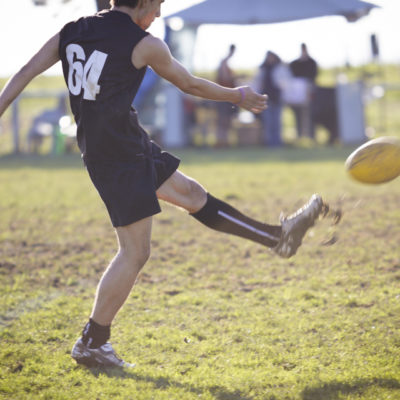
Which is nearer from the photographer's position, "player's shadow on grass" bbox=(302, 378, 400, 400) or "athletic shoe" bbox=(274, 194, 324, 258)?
"player's shadow on grass" bbox=(302, 378, 400, 400)

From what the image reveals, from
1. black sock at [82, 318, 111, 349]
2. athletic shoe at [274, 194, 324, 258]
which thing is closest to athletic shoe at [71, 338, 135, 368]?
black sock at [82, 318, 111, 349]

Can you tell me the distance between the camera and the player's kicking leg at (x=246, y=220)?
3.60m

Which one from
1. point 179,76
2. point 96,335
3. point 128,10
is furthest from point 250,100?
point 96,335

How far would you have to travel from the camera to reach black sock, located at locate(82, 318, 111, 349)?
3.17 m

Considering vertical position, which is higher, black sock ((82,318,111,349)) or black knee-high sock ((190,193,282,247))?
black knee-high sock ((190,193,282,247))

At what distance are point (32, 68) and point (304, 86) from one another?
41.5 feet

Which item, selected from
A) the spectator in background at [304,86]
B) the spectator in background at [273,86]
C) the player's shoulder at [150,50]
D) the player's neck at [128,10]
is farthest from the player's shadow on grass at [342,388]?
the spectator in background at [273,86]

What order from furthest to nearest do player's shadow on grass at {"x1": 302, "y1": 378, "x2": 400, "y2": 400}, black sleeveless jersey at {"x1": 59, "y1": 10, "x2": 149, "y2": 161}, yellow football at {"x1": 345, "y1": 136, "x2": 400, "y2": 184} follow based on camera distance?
yellow football at {"x1": 345, "y1": 136, "x2": 400, "y2": 184}
black sleeveless jersey at {"x1": 59, "y1": 10, "x2": 149, "y2": 161}
player's shadow on grass at {"x1": 302, "y1": 378, "x2": 400, "y2": 400}

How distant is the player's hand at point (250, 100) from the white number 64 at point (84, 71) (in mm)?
750

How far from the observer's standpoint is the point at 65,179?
10.5m

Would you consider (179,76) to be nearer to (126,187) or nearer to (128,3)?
(128,3)

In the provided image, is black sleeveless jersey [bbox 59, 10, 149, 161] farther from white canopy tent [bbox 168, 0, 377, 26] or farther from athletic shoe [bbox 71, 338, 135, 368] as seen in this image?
white canopy tent [bbox 168, 0, 377, 26]

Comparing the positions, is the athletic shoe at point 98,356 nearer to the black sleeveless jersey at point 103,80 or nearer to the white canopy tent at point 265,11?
the black sleeveless jersey at point 103,80

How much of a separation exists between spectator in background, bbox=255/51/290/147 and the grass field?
711 centimetres
